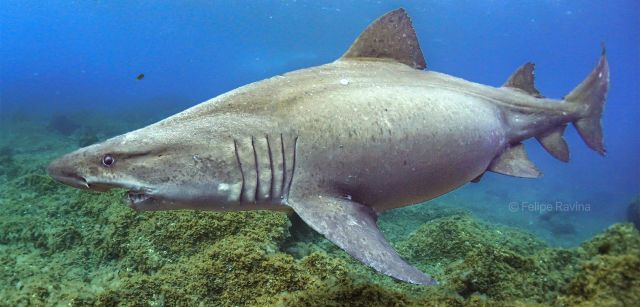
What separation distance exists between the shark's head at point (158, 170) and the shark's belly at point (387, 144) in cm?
60

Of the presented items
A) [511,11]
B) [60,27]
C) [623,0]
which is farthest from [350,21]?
[60,27]

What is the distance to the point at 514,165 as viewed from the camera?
181 inches

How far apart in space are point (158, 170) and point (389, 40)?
2627 mm

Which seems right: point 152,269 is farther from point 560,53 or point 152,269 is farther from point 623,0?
point 560,53

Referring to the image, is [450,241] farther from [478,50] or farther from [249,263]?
[478,50]

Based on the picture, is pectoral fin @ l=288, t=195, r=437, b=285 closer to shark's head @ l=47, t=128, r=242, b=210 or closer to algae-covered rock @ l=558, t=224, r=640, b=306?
shark's head @ l=47, t=128, r=242, b=210

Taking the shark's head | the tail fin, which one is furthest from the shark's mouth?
the tail fin

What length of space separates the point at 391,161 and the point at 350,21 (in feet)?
244

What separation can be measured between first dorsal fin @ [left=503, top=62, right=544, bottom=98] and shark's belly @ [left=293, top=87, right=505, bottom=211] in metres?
1.75

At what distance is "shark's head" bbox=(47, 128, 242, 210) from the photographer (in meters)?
2.73

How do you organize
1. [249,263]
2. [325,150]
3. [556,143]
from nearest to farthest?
[325,150], [249,263], [556,143]

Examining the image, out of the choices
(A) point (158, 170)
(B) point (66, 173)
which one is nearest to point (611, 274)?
(A) point (158, 170)

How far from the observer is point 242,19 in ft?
301

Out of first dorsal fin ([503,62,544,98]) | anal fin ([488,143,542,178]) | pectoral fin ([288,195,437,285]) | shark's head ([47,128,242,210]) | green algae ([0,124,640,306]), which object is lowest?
green algae ([0,124,640,306])
